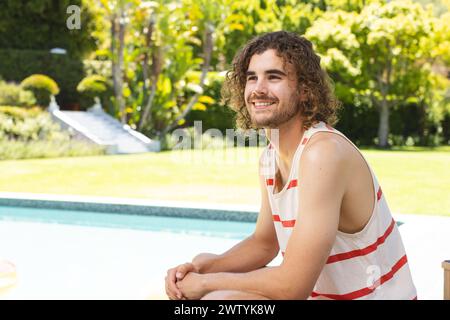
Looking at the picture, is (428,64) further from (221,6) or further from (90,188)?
(90,188)

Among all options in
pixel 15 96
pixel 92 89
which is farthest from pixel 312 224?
pixel 92 89

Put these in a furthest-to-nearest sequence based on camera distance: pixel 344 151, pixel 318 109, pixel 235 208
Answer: pixel 235 208 → pixel 318 109 → pixel 344 151

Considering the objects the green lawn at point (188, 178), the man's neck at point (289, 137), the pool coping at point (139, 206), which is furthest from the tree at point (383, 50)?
the man's neck at point (289, 137)

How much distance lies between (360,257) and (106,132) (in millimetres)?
18207

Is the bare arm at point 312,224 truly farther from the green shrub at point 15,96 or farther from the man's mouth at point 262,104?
the green shrub at point 15,96

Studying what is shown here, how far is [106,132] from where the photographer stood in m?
19.7

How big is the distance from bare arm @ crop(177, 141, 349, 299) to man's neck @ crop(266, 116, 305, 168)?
0.17 m

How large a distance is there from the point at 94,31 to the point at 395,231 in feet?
74.4

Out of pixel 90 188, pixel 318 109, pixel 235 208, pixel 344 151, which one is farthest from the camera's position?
pixel 90 188

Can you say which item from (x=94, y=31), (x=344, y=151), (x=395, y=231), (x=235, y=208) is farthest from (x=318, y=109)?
(x=94, y=31)

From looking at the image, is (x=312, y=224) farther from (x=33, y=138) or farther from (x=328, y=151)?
(x=33, y=138)

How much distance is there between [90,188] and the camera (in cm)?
1117

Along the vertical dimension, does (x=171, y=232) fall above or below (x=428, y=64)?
below

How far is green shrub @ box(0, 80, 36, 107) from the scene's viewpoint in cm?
1879
